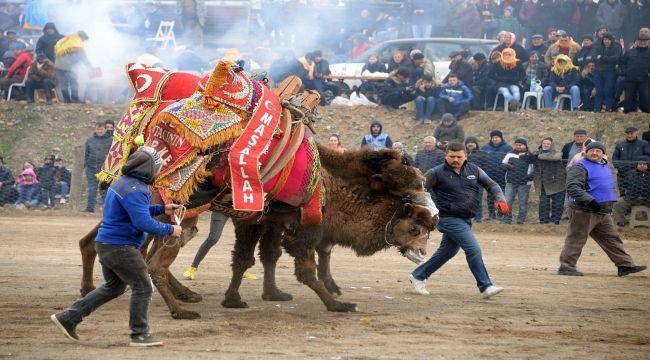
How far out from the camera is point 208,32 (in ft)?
103

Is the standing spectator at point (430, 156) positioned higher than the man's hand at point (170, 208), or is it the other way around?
the man's hand at point (170, 208)

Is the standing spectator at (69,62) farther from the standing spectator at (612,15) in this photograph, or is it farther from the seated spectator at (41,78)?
the standing spectator at (612,15)

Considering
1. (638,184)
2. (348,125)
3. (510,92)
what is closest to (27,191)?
(348,125)

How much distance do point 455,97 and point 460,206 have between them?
12.9 meters

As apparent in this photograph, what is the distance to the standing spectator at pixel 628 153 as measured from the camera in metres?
20.7

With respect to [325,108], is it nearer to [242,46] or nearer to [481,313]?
[242,46]

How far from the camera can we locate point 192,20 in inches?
1215

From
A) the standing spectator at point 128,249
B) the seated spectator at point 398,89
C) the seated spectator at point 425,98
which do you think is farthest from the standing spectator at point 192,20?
the standing spectator at point 128,249

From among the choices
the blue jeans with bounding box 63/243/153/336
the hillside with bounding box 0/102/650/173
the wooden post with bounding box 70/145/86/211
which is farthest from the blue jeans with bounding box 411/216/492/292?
the wooden post with bounding box 70/145/86/211

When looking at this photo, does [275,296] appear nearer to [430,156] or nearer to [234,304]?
[234,304]

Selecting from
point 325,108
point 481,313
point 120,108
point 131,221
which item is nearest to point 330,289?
point 481,313

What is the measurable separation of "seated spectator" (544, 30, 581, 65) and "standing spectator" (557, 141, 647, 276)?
9.76m

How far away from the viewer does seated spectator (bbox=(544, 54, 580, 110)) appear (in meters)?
24.3

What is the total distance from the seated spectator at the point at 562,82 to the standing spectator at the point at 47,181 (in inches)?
444
